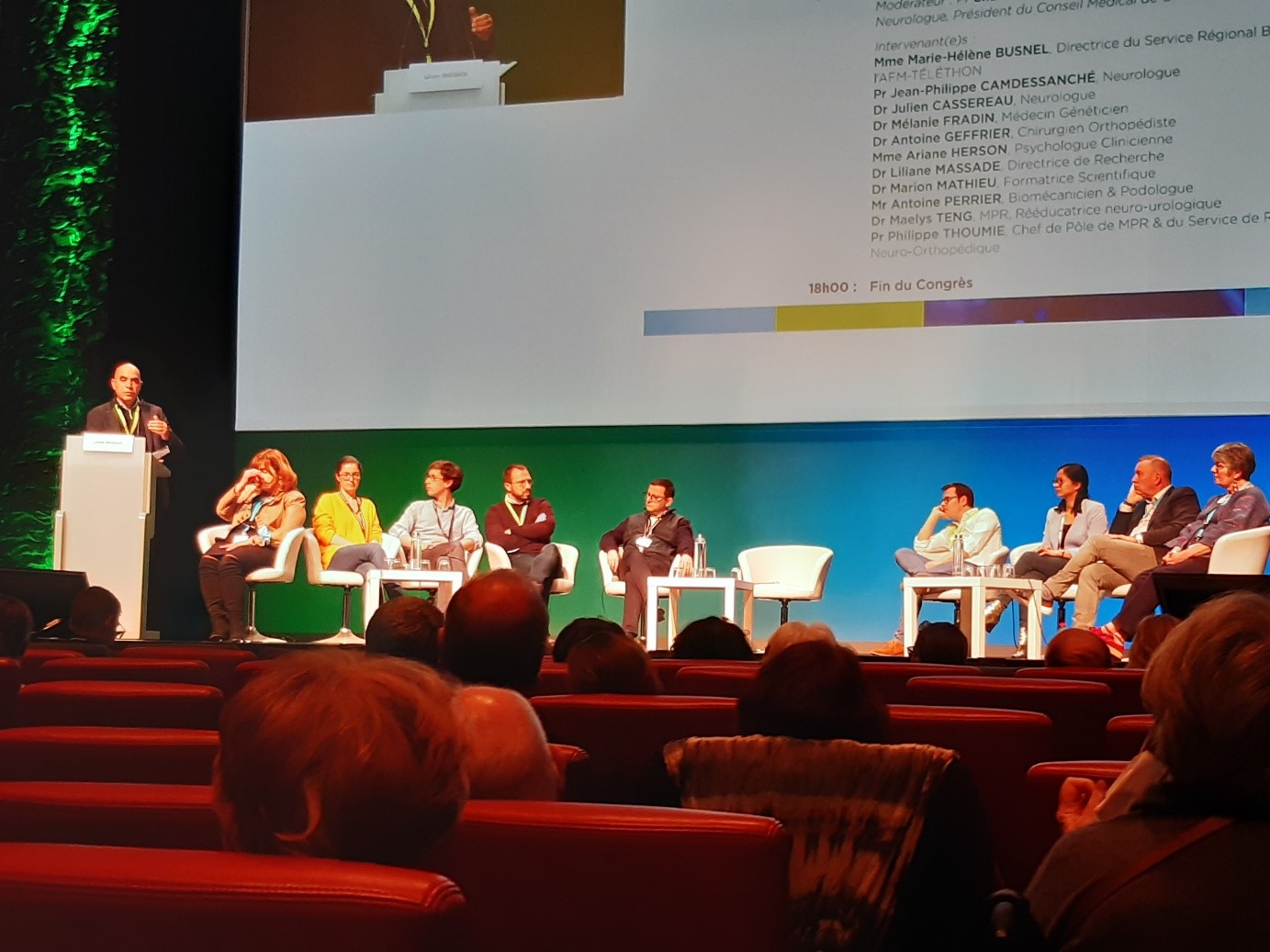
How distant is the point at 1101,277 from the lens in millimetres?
6852

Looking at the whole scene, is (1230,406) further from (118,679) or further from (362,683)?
(362,683)

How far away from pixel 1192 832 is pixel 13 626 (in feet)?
8.00

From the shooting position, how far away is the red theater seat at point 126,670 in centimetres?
275

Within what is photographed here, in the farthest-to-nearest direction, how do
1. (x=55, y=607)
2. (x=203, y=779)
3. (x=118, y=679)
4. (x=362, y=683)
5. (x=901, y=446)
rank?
(x=901, y=446)
(x=55, y=607)
(x=118, y=679)
(x=203, y=779)
(x=362, y=683)

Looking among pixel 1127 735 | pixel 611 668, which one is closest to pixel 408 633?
pixel 611 668

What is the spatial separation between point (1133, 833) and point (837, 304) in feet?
21.0

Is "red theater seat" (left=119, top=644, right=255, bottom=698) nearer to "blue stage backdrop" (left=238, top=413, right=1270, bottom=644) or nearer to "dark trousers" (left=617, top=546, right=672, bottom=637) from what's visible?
"dark trousers" (left=617, top=546, right=672, bottom=637)

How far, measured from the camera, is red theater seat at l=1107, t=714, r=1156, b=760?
1861mm

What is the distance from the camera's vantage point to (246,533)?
24.5 feet

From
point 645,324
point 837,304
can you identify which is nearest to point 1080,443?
point 837,304

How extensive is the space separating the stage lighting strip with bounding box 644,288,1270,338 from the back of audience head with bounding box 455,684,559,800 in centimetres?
598

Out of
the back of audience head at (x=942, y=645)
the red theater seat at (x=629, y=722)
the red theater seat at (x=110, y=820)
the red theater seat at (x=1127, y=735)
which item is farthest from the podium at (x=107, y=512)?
the red theater seat at (x=110, y=820)

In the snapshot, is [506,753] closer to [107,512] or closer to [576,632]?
[576,632]

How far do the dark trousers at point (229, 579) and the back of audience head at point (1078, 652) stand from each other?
4903 mm
